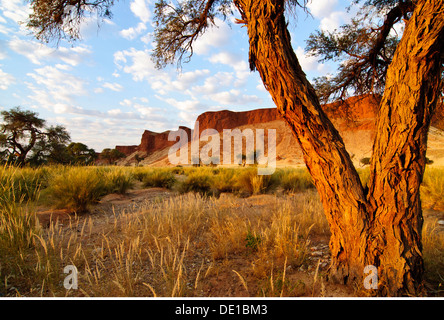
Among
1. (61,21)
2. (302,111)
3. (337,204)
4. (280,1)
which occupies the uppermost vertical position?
(61,21)

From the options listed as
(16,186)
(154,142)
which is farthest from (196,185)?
(154,142)

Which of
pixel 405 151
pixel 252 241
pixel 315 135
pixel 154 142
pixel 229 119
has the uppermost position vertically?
pixel 229 119

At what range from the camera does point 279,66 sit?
79.8 inches

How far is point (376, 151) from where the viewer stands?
2027 mm

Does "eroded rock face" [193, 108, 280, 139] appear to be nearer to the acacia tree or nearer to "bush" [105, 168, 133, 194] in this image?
"bush" [105, 168, 133, 194]

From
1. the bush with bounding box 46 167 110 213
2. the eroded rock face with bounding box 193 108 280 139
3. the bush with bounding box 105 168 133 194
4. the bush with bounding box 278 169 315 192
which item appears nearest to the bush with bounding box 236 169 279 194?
the bush with bounding box 278 169 315 192

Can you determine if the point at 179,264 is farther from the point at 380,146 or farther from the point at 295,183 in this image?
the point at 295,183

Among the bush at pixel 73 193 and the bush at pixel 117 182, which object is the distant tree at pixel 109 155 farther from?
the bush at pixel 73 193

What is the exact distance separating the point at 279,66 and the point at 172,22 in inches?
163

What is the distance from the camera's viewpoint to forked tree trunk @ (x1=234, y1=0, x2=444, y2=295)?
181 centimetres

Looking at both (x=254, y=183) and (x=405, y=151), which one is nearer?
(x=405, y=151)

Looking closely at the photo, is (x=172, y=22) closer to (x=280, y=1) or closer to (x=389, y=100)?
(x=280, y=1)

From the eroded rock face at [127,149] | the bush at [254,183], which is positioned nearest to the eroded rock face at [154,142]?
the eroded rock face at [127,149]
